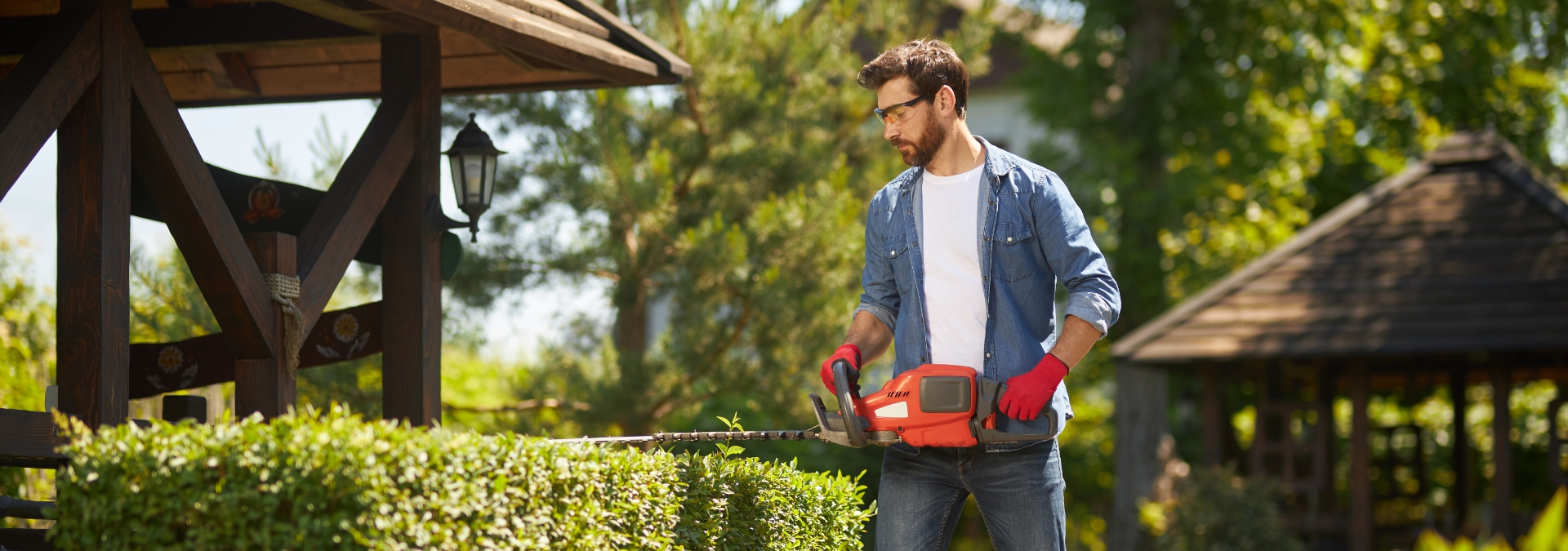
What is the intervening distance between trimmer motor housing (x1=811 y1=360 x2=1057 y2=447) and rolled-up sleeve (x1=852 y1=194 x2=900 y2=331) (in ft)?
1.27

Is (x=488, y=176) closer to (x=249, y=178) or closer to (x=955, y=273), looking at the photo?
(x=249, y=178)

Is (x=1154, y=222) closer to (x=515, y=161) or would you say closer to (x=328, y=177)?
(x=515, y=161)

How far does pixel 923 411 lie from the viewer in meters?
3.57

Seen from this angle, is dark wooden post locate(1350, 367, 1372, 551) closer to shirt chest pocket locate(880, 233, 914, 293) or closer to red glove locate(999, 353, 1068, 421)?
shirt chest pocket locate(880, 233, 914, 293)

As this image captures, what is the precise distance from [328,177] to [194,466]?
7.28 meters

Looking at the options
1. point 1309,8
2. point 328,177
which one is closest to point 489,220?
point 328,177

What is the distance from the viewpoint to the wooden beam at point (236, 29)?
5.29 m

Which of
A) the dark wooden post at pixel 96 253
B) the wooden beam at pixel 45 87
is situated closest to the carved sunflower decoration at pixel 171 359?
the dark wooden post at pixel 96 253

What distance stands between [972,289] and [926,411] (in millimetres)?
404

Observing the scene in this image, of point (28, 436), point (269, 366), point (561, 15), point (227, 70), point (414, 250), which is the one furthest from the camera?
point (227, 70)

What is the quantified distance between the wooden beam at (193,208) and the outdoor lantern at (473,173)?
1.77 meters

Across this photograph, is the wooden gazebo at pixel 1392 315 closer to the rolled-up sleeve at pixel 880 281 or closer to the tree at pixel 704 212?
the tree at pixel 704 212

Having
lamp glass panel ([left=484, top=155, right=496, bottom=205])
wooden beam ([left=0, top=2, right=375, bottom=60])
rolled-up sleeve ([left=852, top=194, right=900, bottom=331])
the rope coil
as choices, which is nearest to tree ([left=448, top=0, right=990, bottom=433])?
lamp glass panel ([left=484, top=155, right=496, bottom=205])

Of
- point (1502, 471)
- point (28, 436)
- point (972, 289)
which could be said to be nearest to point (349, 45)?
point (28, 436)
